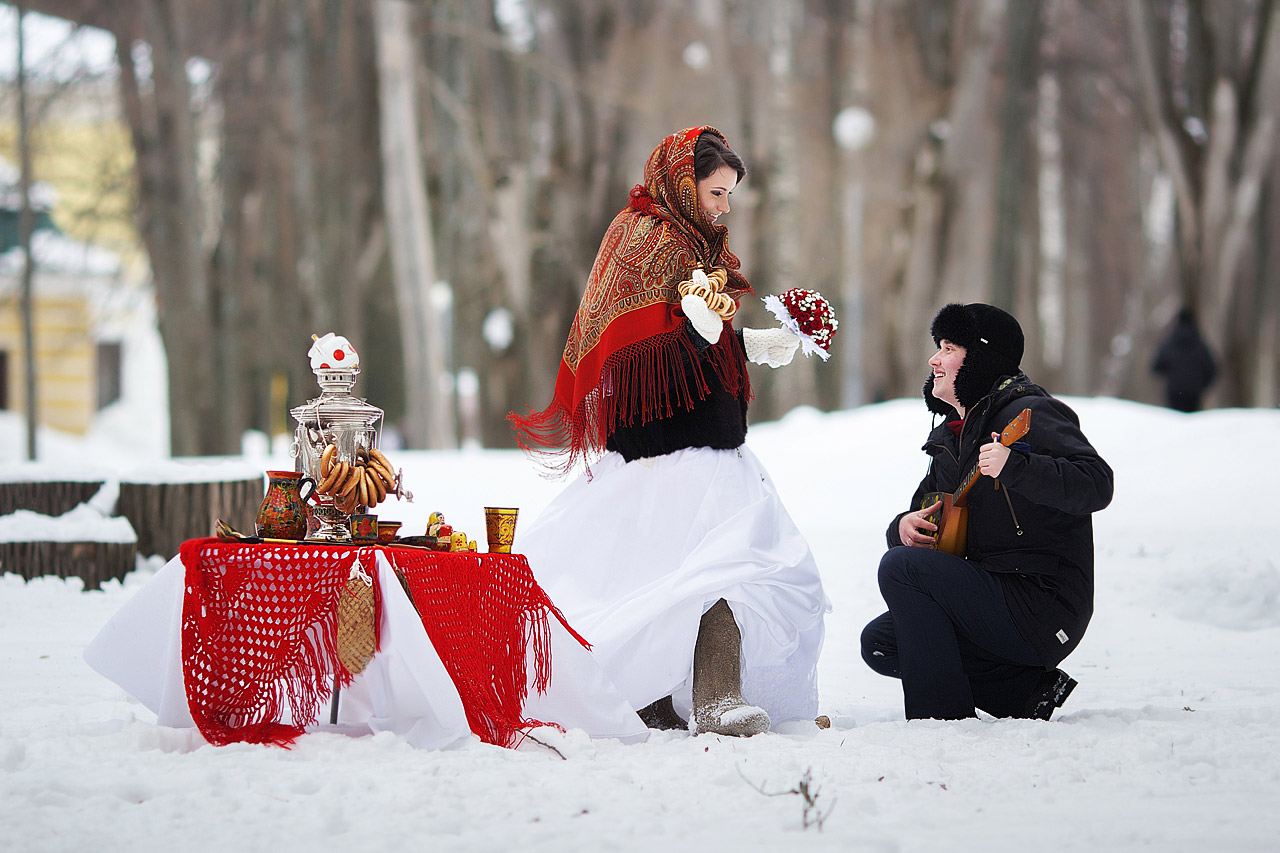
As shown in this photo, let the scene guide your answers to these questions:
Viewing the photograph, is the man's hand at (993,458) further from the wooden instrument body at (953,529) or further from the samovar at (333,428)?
the samovar at (333,428)

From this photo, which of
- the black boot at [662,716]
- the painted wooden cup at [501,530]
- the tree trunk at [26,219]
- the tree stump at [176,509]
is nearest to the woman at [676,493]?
the black boot at [662,716]

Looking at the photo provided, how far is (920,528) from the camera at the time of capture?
156 inches

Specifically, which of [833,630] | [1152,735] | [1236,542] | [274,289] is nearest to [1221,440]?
[1236,542]

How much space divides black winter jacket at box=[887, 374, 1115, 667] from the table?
1.47m

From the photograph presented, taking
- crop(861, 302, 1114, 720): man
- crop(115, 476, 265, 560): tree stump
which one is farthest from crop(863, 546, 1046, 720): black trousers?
crop(115, 476, 265, 560): tree stump

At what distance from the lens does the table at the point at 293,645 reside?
3.41 meters

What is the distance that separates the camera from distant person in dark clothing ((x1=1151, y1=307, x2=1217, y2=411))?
12.9m

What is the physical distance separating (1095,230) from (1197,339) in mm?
14627

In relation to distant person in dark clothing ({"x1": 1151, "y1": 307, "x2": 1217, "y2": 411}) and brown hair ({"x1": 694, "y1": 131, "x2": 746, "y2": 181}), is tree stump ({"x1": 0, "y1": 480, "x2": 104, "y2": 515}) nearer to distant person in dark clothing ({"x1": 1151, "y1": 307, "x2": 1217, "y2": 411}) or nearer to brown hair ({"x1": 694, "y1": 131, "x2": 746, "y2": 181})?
brown hair ({"x1": 694, "y1": 131, "x2": 746, "y2": 181})

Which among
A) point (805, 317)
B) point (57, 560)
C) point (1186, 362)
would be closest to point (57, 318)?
point (57, 560)

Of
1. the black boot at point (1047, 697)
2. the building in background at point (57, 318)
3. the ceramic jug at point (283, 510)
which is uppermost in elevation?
the building in background at point (57, 318)

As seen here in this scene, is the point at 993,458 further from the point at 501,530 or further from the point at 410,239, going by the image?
the point at 410,239

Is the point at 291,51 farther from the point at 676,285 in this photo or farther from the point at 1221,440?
the point at 676,285

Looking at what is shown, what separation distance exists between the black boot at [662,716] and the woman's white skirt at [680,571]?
47 mm
